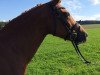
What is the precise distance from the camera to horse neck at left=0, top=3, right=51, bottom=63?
590 cm

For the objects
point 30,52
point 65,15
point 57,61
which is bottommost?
point 57,61

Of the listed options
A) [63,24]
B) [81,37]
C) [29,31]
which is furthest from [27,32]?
[81,37]

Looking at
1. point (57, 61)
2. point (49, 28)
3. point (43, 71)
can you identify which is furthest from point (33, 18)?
point (57, 61)

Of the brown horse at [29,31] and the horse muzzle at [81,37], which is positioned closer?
the brown horse at [29,31]

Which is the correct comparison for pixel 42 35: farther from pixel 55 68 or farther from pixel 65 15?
pixel 55 68

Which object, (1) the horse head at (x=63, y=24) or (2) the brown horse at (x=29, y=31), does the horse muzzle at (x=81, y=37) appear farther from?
(2) the brown horse at (x=29, y=31)

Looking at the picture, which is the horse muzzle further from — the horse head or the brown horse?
the brown horse

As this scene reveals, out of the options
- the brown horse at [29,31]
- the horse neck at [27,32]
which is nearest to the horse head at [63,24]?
the brown horse at [29,31]

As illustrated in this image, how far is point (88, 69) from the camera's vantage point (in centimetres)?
1288

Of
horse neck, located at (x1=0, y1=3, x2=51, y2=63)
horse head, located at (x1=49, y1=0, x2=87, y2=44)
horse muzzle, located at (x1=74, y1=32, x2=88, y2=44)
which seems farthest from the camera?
horse muzzle, located at (x1=74, y1=32, x2=88, y2=44)

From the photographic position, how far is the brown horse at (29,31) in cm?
579

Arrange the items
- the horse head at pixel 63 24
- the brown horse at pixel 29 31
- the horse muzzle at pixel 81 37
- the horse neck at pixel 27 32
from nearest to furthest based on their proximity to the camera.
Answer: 1. the brown horse at pixel 29 31
2. the horse neck at pixel 27 32
3. the horse head at pixel 63 24
4. the horse muzzle at pixel 81 37

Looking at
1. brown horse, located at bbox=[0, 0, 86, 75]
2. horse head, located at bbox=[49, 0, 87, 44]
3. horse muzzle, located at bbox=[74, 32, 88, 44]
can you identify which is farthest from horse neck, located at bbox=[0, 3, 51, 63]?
horse muzzle, located at bbox=[74, 32, 88, 44]

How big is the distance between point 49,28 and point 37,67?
759cm
